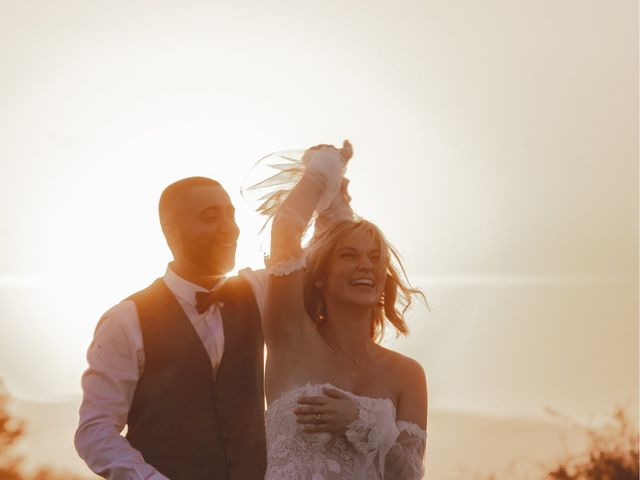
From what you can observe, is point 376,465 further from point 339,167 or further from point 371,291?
point 339,167

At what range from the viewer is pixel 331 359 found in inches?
207

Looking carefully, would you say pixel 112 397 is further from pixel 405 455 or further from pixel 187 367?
pixel 405 455

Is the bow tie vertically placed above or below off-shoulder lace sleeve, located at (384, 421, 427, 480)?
above

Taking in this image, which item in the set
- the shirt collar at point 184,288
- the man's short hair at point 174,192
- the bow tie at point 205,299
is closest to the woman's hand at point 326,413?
the bow tie at point 205,299

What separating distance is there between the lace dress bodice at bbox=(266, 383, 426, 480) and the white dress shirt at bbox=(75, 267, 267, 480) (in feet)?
2.21

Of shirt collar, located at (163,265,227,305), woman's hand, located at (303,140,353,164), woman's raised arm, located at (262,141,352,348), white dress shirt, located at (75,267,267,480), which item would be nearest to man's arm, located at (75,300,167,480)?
white dress shirt, located at (75,267,267,480)

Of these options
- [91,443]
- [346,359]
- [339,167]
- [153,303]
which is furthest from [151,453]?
[339,167]

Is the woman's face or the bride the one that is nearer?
Answer: the bride

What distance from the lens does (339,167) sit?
5.46 meters

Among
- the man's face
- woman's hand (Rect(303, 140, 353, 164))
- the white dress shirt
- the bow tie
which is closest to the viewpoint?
the white dress shirt

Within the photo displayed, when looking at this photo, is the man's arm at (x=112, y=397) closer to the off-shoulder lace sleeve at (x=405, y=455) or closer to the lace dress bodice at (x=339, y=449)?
the lace dress bodice at (x=339, y=449)

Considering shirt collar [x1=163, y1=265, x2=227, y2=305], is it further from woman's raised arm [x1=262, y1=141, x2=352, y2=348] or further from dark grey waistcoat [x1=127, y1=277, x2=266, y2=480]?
woman's raised arm [x1=262, y1=141, x2=352, y2=348]

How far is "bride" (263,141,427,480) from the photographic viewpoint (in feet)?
16.5

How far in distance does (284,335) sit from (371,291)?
487mm
